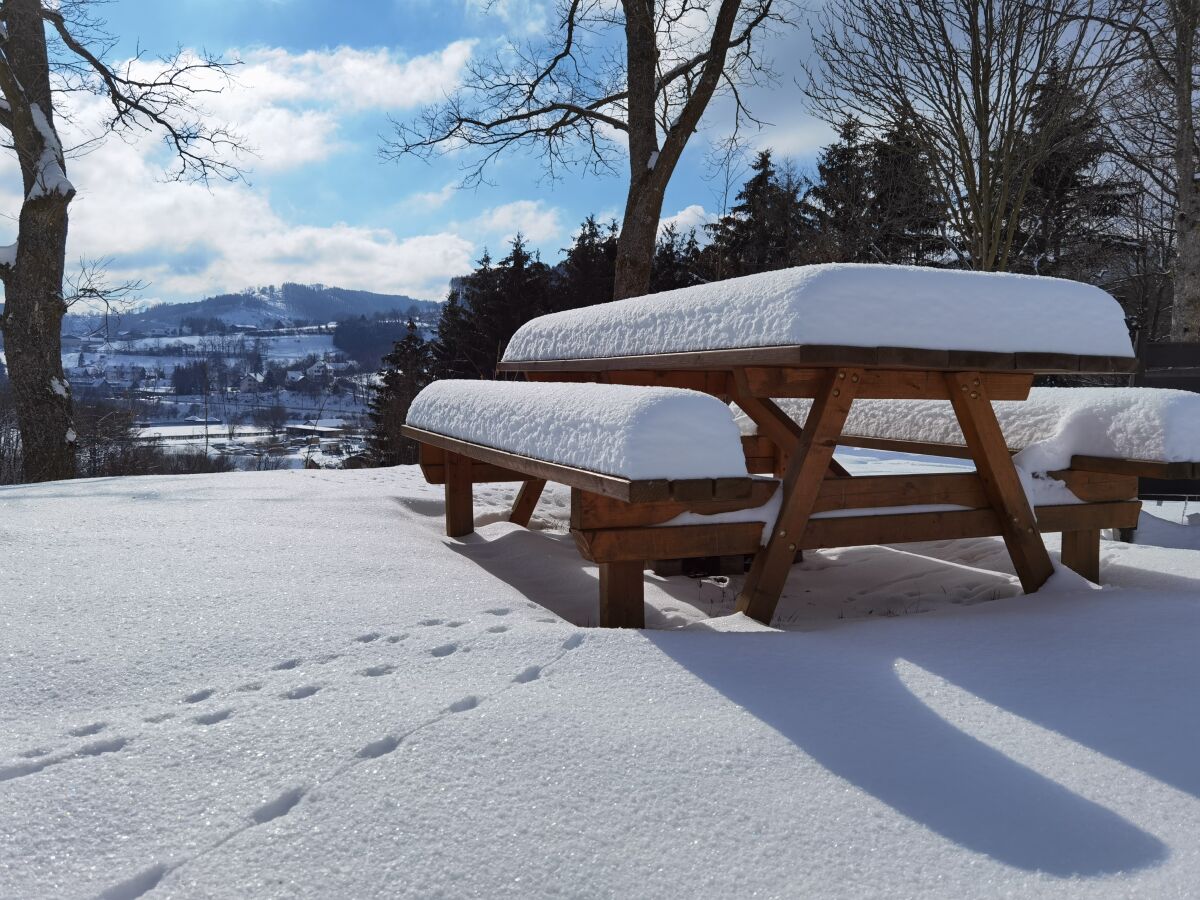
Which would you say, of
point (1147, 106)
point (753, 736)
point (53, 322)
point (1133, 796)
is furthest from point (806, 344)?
point (1147, 106)

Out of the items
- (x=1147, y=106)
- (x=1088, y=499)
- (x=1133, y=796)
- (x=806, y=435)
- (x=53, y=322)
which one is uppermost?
(x=1147, y=106)

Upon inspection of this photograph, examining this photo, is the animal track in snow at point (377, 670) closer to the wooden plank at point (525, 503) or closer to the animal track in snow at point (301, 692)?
the animal track in snow at point (301, 692)

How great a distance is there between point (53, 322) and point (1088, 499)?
8.79 m

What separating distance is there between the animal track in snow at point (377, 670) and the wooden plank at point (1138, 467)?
110 inches

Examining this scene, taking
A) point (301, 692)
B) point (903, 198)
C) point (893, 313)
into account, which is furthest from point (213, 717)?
point (903, 198)

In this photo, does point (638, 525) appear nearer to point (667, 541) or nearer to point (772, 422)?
point (667, 541)

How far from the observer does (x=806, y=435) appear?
9.73ft

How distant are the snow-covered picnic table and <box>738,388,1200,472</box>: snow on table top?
5.5 inches

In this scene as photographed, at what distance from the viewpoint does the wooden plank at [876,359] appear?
101 inches

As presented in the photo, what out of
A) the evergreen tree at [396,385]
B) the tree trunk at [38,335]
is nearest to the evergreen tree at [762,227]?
the evergreen tree at [396,385]

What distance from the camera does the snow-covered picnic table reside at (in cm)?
264

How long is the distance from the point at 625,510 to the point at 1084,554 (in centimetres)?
225

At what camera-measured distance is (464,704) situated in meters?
2.04

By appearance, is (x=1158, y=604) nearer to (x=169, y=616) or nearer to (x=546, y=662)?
(x=546, y=662)
